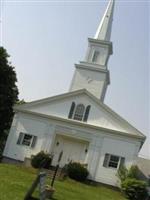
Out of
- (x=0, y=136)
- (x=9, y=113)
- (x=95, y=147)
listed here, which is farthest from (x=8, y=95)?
(x=95, y=147)

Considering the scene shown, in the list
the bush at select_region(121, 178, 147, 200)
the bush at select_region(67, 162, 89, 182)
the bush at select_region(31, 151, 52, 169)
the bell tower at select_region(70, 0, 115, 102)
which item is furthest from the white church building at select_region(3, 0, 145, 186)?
the bell tower at select_region(70, 0, 115, 102)

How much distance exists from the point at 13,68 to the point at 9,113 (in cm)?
493

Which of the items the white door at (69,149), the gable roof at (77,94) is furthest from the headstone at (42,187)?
the white door at (69,149)

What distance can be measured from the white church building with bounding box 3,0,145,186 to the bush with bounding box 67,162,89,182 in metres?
1.42

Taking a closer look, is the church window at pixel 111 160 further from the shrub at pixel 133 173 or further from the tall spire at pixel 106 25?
the tall spire at pixel 106 25

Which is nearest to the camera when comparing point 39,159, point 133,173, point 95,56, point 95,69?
point 133,173

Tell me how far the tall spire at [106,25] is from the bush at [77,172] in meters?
15.6

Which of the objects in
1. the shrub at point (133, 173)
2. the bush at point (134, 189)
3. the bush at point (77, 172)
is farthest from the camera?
A: the shrub at point (133, 173)

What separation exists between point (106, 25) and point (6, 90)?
41.5ft

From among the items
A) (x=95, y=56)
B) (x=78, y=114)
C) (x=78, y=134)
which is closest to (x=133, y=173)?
(x=78, y=134)

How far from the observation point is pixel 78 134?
110ft

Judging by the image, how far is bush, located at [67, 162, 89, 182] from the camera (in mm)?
30625

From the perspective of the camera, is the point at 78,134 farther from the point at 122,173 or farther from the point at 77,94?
the point at 122,173

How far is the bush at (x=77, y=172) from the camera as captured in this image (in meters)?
30.6
